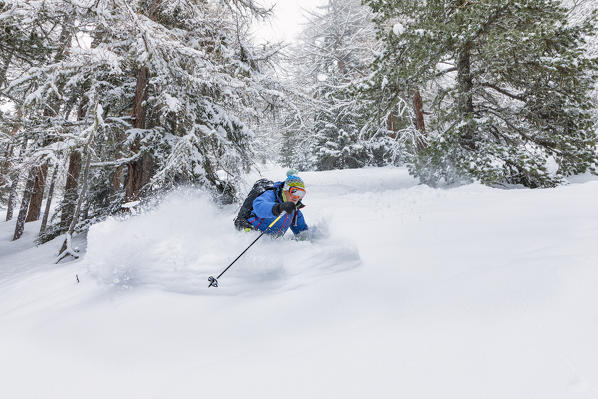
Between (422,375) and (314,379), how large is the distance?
0.60m

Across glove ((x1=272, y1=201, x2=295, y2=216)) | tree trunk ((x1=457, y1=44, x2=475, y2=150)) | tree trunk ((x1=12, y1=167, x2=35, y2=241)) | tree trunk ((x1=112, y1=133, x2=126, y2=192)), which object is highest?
tree trunk ((x1=457, y1=44, x2=475, y2=150))

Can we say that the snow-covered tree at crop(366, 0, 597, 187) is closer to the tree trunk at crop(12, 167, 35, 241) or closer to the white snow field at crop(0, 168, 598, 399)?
the white snow field at crop(0, 168, 598, 399)

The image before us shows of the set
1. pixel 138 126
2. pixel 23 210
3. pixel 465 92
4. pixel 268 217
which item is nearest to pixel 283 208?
pixel 268 217

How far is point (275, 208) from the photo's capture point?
385cm

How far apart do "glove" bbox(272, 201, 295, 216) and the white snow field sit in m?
0.42

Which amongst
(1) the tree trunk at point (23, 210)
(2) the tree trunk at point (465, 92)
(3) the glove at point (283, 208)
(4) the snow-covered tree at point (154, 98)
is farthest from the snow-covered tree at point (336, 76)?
(3) the glove at point (283, 208)

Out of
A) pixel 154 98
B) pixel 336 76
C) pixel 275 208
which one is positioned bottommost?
pixel 275 208

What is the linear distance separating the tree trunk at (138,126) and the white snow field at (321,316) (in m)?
3.37

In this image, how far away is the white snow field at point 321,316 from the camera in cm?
173

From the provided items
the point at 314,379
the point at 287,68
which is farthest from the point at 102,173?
the point at 314,379

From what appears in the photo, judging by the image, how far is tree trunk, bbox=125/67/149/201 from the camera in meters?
7.13

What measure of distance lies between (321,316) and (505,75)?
27.9 ft

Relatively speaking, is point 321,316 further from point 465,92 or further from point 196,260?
point 465,92

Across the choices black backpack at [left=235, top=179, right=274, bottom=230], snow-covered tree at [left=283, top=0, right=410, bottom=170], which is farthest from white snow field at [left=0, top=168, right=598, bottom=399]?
snow-covered tree at [left=283, top=0, right=410, bottom=170]
